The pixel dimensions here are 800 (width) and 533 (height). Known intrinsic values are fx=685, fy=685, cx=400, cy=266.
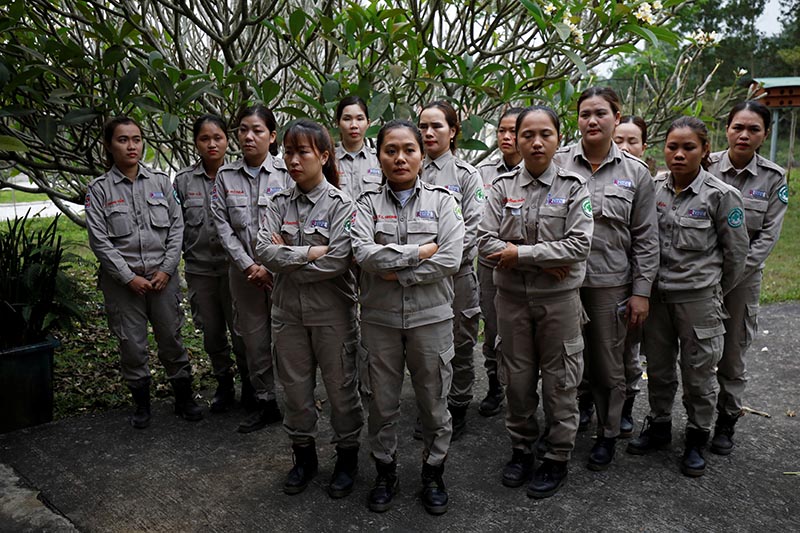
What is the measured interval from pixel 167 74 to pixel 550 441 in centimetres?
273

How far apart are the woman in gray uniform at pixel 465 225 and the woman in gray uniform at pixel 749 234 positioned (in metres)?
1.26

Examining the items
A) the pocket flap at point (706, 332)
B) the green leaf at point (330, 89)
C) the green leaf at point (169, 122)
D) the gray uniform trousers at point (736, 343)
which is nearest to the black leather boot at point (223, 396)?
the green leaf at point (169, 122)

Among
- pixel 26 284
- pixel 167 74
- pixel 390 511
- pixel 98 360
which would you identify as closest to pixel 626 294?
pixel 390 511

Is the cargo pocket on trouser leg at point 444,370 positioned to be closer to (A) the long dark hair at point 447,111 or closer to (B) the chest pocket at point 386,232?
(B) the chest pocket at point 386,232

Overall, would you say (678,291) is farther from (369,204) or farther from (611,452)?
(369,204)

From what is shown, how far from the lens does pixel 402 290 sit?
2.82 meters

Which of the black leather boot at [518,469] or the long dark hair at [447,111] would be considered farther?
the long dark hair at [447,111]

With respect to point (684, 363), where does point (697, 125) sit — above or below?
above

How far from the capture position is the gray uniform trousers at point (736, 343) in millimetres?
3416

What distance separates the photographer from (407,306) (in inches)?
110

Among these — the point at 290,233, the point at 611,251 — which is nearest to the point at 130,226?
the point at 290,233

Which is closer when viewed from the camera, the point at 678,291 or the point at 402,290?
the point at 402,290

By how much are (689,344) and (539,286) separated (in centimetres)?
84

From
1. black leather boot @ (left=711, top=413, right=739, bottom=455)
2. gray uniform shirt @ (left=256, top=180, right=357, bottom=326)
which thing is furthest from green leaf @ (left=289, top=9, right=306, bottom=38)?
black leather boot @ (left=711, top=413, right=739, bottom=455)
